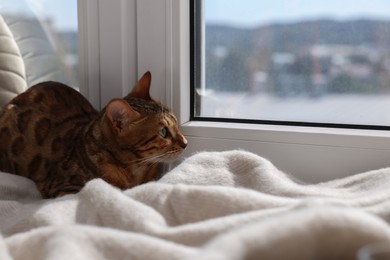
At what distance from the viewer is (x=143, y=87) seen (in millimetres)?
1142

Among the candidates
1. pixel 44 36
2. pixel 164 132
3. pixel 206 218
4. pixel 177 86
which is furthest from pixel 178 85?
pixel 206 218

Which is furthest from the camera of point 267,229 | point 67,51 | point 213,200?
point 67,51

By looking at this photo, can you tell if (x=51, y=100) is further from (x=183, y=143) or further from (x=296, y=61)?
(x=296, y=61)

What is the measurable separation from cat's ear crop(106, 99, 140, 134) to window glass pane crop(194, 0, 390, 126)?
0.68 feet

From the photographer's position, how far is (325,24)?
110cm

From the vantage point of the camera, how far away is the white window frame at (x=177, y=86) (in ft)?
3.41

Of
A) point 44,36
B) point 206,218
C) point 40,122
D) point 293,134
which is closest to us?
point 206,218

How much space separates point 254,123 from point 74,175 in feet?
1.35

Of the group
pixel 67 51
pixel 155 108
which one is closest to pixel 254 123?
pixel 155 108

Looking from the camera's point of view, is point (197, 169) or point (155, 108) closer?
point (197, 169)

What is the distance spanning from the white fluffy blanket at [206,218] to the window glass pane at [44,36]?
1.43 ft

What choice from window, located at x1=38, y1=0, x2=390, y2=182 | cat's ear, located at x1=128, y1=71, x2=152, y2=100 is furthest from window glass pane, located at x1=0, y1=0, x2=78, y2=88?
cat's ear, located at x1=128, y1=71, x2=152, y2=100

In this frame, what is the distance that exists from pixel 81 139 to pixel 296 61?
50 cm

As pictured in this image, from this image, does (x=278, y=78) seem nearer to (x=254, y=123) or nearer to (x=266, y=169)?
(x=254, y=123)
